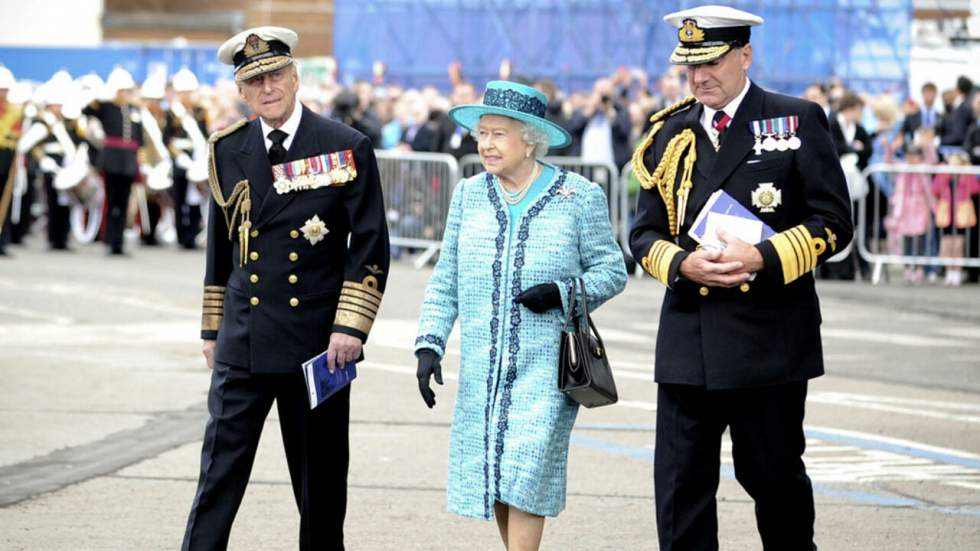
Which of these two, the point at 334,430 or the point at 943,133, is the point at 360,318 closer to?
the point at 334,430

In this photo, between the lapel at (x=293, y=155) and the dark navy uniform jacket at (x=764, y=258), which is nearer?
the dark navy uniform jacket at (x=764, y=258)

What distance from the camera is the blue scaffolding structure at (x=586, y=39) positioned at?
1369 inches

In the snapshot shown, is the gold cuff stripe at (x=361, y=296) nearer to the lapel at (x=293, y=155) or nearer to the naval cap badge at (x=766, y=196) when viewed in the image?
the lapel at (x=293, y=155)

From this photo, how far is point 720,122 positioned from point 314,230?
4.66 ft

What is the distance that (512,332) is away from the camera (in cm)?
647

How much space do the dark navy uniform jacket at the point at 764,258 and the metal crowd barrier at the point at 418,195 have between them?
50.5 feet

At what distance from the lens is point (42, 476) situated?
8.87 metres

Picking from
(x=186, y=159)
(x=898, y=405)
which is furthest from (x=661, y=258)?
(x=186, y=159)

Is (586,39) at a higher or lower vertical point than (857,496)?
higher

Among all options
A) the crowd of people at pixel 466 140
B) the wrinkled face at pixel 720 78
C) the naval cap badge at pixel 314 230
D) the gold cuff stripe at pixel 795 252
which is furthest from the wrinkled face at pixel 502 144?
the crowd of people at pixel 466 140

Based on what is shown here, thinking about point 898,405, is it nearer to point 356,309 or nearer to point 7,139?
point 356,309

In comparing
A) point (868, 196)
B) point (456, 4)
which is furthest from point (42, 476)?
point (456, 4)

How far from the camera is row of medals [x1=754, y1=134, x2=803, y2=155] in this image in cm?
605

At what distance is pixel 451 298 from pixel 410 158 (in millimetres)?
15619
